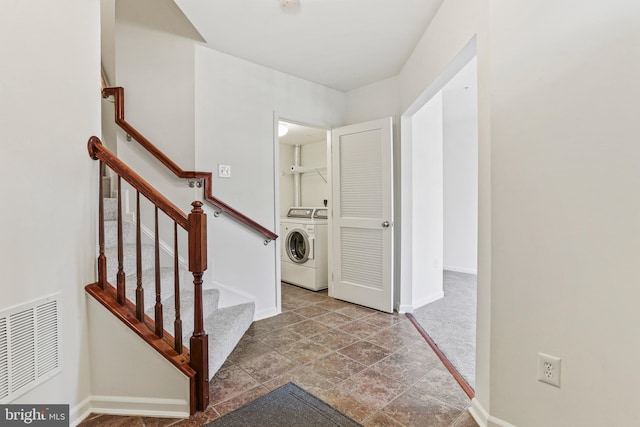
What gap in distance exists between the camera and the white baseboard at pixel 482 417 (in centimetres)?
138

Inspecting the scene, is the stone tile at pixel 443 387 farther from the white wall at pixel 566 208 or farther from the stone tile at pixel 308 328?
the stone tile at pixel 308 328

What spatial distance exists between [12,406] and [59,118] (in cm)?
124

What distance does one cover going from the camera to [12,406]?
1.20 m

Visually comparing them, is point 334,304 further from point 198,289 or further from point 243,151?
point 198,289

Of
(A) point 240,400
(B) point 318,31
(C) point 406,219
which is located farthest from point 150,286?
(C) point 406,219

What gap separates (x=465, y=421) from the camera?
1.50m

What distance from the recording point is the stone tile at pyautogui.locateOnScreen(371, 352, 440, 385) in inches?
74.9

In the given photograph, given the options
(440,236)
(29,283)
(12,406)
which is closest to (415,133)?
(440,236)

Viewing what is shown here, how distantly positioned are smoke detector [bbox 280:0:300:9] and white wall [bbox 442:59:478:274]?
11.1ft

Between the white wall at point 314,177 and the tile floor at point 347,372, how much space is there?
2.67 m

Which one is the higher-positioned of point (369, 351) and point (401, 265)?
point (401, 265)

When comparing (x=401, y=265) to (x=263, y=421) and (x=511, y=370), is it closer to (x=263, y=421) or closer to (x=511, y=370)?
(x=511, y=370)

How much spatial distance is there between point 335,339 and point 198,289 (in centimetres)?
134

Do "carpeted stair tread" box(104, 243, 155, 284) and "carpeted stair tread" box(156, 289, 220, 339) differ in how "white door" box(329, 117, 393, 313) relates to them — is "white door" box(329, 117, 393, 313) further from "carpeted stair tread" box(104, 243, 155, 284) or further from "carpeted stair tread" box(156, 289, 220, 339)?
"carpeted stair tread" box(104, 243, 155, 284)
